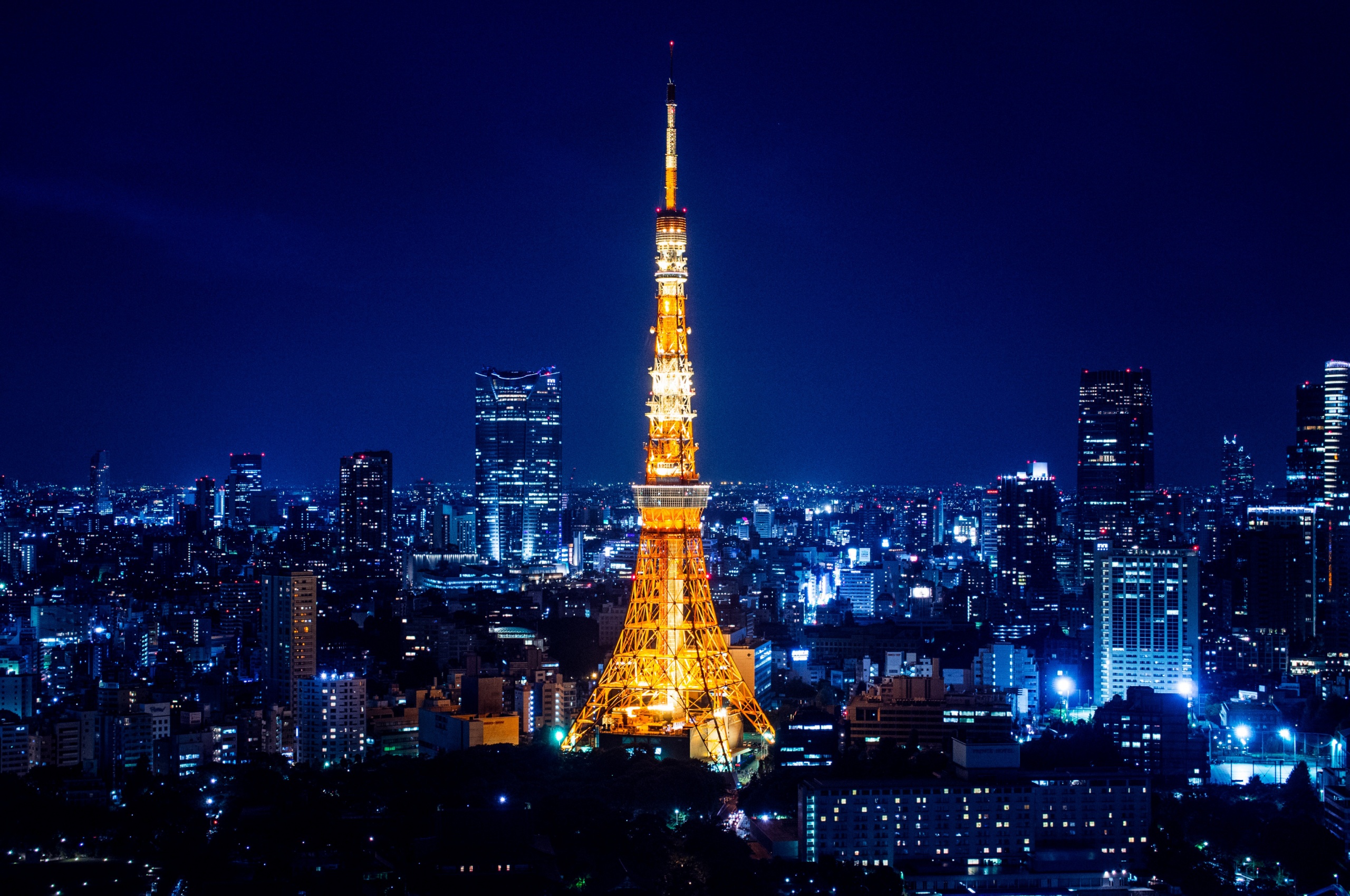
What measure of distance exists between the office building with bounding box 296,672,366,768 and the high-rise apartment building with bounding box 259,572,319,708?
158 centimetres

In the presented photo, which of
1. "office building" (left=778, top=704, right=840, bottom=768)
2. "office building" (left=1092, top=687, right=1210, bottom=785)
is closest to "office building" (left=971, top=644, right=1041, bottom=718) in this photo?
"office building" (left=1092, top=687, right=1210, bottom=785)

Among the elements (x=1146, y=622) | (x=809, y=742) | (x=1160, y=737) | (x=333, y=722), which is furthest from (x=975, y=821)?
(x=1146, y=622)

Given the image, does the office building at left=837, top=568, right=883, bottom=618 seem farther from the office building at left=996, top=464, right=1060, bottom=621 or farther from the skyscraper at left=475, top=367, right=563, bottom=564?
the skyscraper at left=475, top=367, right=563, bottom=564

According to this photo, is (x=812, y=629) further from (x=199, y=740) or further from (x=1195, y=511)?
(x=1195, y=511)

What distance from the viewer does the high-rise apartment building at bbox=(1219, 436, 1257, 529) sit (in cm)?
3928

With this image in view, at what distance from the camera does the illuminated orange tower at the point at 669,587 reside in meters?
16.1

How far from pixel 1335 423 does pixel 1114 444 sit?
575cm

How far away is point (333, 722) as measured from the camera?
17.4 meters

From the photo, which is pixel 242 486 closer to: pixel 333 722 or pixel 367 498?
pixel 367 498

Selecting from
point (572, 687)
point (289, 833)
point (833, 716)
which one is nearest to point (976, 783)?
point (833, 716)

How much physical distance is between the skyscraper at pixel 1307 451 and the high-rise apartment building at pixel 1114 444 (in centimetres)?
→ 405

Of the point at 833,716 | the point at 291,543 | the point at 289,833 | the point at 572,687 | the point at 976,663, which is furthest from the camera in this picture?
the point at 291,543

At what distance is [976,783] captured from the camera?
523 inches

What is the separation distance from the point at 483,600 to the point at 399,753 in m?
12.4
